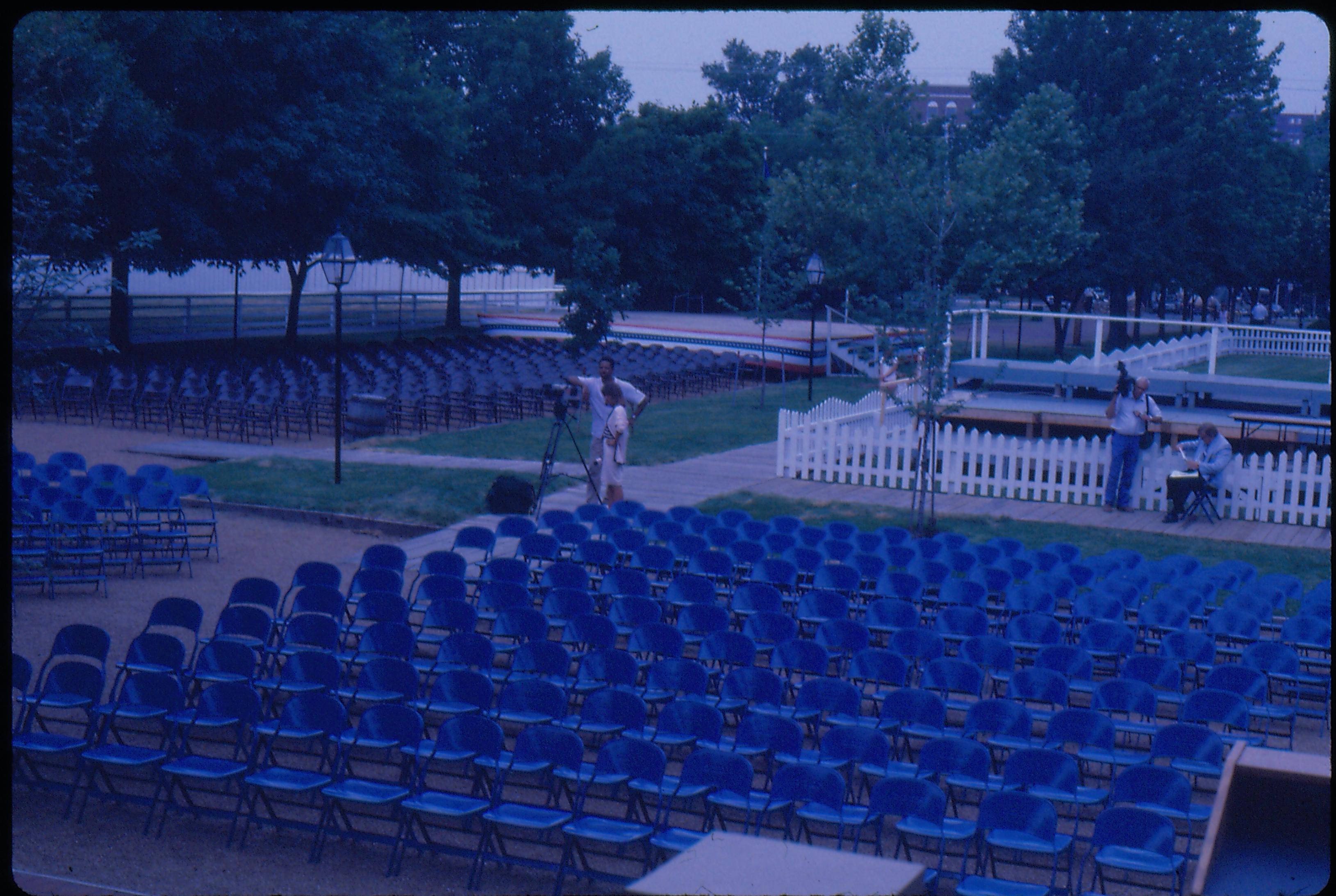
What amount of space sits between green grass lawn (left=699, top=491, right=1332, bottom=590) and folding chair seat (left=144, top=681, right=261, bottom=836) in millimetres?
8945

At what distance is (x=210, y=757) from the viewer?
805 centimetres

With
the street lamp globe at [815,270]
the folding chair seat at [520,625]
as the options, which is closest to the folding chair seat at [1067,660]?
the folding chair seat at [520,625]

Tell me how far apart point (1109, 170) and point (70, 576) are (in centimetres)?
3475

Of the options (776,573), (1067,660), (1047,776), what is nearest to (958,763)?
(1047,776)

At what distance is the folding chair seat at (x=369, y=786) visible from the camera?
6922 mm

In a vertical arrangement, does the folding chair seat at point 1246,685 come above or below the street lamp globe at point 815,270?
below

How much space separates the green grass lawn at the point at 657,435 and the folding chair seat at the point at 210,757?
12.2m

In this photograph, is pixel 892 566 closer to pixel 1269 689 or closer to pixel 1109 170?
pixel 1269 689

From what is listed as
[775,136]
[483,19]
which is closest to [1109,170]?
[483,19]

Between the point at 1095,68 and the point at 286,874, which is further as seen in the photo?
the point at 1095,68

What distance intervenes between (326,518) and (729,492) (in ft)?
16.9

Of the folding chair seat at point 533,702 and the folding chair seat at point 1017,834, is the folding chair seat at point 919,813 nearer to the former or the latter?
the folding chair seat at point 1017,834

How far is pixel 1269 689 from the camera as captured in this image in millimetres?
9656

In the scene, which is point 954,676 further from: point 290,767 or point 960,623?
point 290,767
